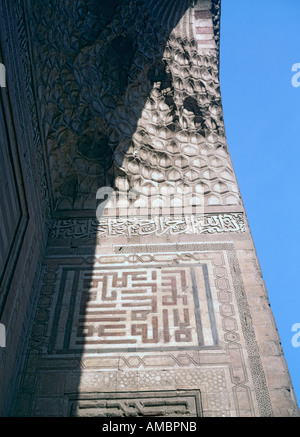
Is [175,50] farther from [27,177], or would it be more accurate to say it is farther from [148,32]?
[27,177]

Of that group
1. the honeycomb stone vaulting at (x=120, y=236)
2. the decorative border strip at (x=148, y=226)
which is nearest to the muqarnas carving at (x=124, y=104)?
the honeycomb stone vaulting at (x=120, y=236)

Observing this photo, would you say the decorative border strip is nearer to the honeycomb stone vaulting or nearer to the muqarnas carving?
the honeycomb stone vaulting

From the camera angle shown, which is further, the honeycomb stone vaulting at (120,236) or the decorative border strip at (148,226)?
the decorative border strip at (148,226)

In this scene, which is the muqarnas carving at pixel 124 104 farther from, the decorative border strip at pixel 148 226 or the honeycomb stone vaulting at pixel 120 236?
the decorative border strip at pixel 148 226

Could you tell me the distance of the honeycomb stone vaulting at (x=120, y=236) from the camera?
413 centimetres

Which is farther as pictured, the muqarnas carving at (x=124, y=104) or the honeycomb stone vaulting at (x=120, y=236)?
the muqarnas carving at (x=124, y=104)

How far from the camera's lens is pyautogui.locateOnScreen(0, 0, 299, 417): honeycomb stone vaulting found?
4.13 m

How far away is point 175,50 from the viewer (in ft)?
24.7

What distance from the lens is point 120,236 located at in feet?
18.2

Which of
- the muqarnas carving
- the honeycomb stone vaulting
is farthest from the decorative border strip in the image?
the muqarnas carving

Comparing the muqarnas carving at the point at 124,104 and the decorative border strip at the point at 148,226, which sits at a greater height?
the muqarnas carving at the point at 124,104

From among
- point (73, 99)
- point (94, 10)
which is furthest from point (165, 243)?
point (94, 10)

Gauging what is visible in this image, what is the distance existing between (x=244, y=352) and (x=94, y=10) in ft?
16.2

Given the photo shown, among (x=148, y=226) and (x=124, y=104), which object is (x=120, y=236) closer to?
(x=148, y=226)
